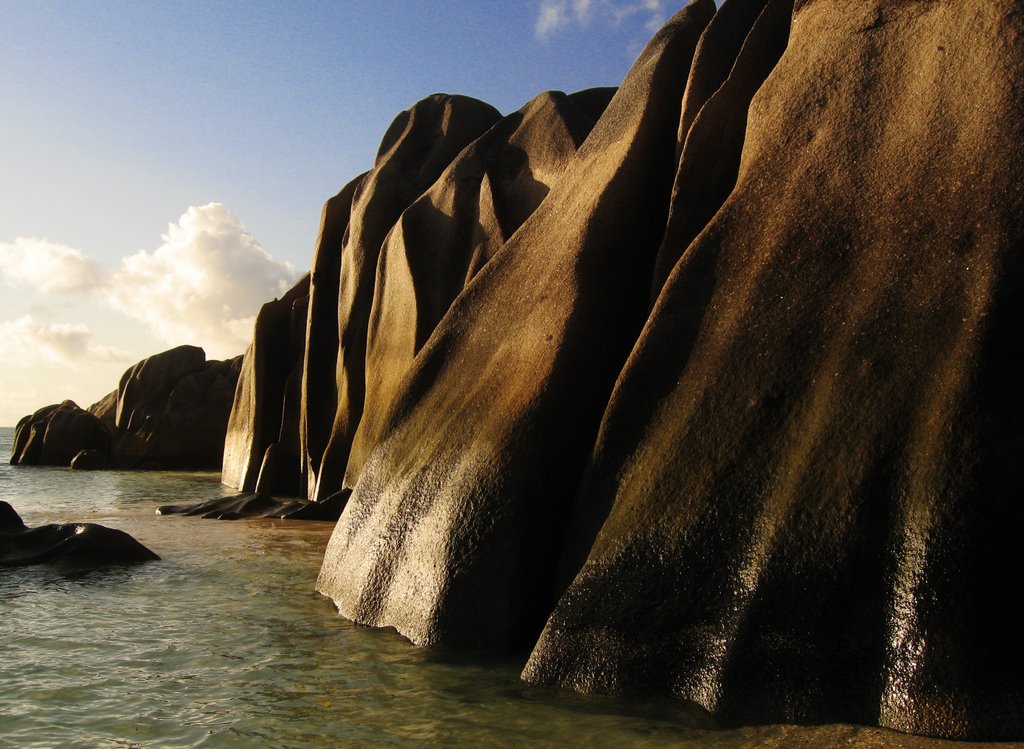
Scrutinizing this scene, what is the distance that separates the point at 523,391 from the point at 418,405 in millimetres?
1200

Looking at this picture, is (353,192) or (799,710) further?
(353,192)

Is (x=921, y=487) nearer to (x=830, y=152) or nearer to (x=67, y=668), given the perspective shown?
(x=830, y=152)

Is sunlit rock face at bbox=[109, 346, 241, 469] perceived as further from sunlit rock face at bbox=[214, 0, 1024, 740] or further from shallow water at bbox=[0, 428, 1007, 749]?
sunlit rock face at bbox=[214, 0, 1024, 740]

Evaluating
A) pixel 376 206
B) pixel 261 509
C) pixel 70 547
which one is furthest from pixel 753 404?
pixel 376 206

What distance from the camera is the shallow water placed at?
4.04 metres

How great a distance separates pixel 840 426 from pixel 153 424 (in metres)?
26.0

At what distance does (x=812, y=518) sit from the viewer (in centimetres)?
424

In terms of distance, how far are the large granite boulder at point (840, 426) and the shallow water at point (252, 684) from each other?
0.29 meters

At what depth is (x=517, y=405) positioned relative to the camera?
587 centimetres

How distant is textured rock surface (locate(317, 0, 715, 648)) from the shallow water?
1.16 feet

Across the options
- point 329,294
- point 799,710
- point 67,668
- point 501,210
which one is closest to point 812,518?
point 799,710

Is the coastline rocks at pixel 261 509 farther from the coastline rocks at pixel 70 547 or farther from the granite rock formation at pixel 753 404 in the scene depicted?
the granite rock formation at pixel 753 404

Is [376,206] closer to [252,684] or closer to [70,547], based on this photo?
[70,547]

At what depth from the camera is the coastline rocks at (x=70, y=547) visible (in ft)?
27.7
